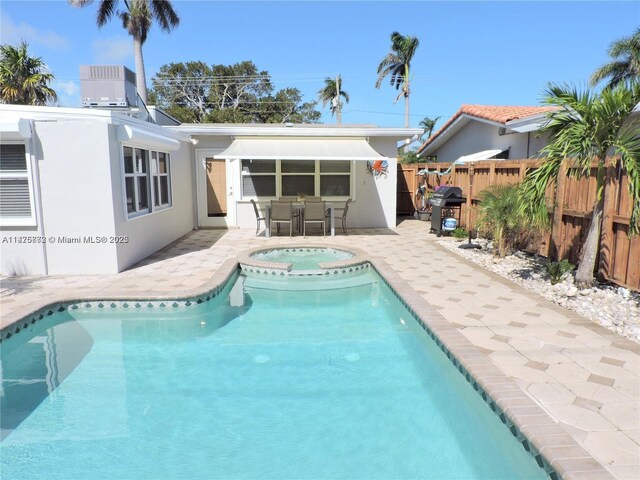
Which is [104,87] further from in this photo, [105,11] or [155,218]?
[105,11]

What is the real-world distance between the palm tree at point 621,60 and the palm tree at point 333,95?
3310cm

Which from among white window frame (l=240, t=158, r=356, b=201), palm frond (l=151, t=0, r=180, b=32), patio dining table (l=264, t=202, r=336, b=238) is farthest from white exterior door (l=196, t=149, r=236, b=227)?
palm frond (l=151, t=0, r=180, b=32)

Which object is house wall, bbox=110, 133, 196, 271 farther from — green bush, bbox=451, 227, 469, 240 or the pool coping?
green bush, bbox=451, 227, 469, 240

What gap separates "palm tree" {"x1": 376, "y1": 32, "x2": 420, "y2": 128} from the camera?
170 feet

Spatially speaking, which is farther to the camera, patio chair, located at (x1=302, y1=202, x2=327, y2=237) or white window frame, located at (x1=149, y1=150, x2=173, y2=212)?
patio chair, located at (x1=302, y1=202, x2=327, y2=237)

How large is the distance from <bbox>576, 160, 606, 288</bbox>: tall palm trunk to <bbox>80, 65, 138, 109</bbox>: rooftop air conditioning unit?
16.3 m

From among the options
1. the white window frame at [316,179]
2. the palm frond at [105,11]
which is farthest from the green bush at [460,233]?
the palm frond at [105,11]

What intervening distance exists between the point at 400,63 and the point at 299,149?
41263 millimetres

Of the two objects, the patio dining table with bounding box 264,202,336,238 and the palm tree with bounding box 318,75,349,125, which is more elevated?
the palm tree with bounding box 318,75,349,125

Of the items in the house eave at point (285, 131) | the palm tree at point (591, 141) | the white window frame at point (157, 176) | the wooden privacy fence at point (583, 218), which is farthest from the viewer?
the house eave at point (285, 131)

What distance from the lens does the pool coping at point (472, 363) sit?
4.08 meters

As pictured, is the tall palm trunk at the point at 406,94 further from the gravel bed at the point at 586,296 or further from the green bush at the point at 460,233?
the gravel bed at the point at 586,296

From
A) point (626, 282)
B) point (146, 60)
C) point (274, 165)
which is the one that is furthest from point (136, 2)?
point (626, 282)

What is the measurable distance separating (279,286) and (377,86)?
49427mm
